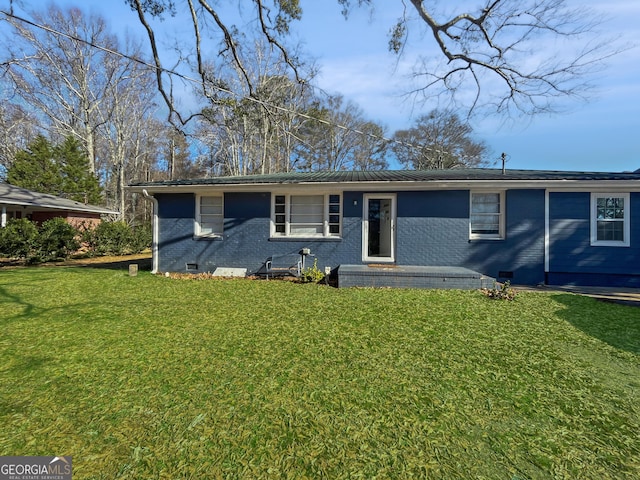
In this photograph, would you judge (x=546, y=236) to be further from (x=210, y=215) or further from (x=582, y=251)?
(x=210, y=215)

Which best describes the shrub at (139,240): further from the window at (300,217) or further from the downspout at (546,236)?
the downspout at (546,236)

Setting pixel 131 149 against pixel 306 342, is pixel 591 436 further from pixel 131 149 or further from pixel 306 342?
pixel 131 149

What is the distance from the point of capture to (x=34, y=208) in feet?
50.3

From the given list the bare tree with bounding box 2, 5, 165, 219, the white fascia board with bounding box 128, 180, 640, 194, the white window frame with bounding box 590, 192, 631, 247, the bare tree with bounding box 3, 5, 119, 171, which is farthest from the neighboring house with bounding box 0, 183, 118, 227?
the white window frame with bounding box 590, 192, 631, 247

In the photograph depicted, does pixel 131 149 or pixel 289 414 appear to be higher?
pixel 131 149

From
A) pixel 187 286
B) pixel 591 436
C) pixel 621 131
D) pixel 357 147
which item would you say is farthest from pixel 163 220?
pixel 357 147

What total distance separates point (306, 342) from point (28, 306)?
5.66 meters

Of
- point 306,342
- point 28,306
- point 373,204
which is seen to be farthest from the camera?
point 373,204

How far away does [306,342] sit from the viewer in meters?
3.84

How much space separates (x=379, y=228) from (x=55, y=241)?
13.2 m

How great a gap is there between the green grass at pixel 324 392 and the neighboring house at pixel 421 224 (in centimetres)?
303

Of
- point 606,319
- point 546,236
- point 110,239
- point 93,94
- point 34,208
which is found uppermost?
point 93,94

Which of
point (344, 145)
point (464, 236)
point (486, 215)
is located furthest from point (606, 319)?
point (344, 145)

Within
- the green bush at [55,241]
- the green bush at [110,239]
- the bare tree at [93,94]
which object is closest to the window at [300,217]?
the green bush at [55,241]
